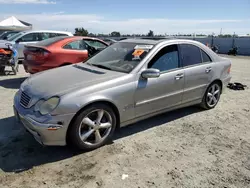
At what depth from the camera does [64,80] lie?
3.64m

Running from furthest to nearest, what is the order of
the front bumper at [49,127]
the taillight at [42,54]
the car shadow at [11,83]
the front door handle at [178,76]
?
the car shadow at [11,83]
the taillight at [42,54]
the front door handle at [178,76]
the front bumper at [49,127]

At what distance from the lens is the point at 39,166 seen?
10.2 feet

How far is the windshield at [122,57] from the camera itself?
13.4ft

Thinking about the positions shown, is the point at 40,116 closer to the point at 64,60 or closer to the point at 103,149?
the point at 103,149

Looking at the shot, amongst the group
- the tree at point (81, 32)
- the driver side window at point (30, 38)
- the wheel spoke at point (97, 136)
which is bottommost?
the wheel spoke at point (97, 136)

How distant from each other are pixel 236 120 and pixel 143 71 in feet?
7.64

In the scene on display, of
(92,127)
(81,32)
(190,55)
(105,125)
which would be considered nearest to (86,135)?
(92,127)

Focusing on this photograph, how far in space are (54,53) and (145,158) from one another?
14.6 feet

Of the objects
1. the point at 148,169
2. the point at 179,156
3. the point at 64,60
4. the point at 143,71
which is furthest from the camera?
the point at 64,60

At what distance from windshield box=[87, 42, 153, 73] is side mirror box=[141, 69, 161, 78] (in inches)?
8.8

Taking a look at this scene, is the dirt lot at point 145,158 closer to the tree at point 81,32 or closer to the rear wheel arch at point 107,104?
the rear wheel arch at point 107,104

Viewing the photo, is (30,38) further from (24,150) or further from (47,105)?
(47,105)

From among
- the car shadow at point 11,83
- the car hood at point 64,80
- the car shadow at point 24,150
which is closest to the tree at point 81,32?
the car shadow at point 11,83

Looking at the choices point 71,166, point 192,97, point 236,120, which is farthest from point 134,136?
point 236,120
